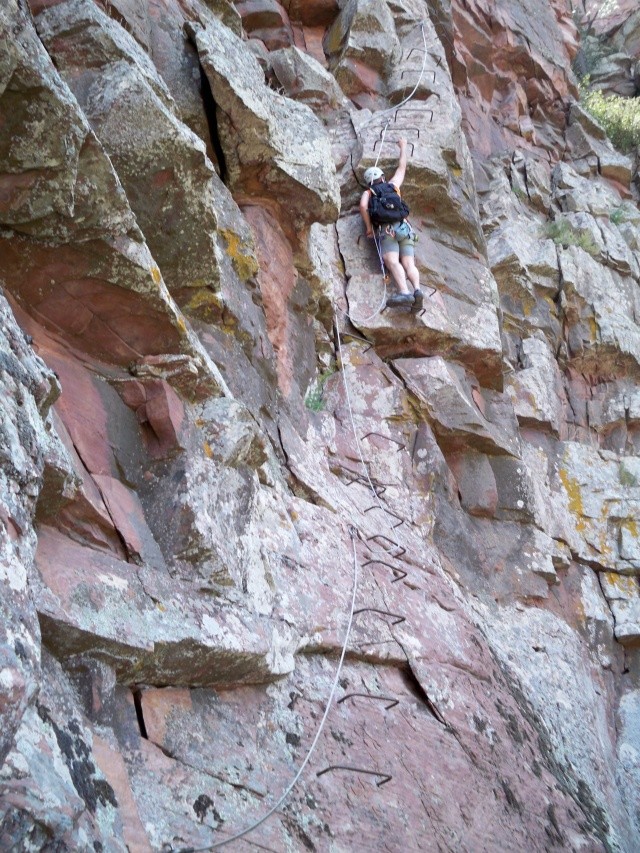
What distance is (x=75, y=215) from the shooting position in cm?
428

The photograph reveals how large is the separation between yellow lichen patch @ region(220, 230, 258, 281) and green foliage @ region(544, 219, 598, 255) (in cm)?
789

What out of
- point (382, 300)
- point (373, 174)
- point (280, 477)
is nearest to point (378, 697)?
point (280, 477)

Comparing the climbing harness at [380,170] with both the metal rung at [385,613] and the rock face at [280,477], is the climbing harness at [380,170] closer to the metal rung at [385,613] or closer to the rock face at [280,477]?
the rock face at [280,477]

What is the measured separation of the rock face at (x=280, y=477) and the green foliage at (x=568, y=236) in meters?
1.78

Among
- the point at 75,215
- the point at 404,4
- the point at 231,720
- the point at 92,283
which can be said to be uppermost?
the point at 404,4

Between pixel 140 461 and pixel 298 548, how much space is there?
1.45 m

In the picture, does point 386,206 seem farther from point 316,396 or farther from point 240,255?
point 240,255

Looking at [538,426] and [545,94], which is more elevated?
[545,94]

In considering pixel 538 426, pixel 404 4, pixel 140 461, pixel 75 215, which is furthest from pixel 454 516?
pixel 404 4

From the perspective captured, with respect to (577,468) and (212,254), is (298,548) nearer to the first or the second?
(212,254)

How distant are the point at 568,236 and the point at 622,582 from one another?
18.8 feet

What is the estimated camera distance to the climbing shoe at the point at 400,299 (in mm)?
8688

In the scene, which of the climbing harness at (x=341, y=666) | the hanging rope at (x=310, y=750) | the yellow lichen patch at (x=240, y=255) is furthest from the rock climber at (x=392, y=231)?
the hanging rope at (x=310, y=750)

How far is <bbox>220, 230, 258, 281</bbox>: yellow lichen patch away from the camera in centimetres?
638
